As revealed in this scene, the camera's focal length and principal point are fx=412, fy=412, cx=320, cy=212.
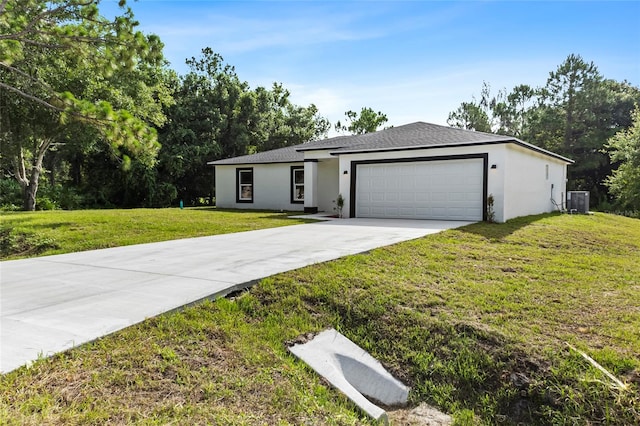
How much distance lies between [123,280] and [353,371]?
3102 millimetres

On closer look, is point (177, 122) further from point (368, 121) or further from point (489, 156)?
point (489, 156)

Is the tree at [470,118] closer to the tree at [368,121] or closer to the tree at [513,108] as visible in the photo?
the tree at [513,108]

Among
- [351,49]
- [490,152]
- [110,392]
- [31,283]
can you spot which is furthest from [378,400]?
[351,49]

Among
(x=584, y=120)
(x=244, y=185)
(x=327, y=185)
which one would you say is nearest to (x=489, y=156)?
(x=327, y=185)

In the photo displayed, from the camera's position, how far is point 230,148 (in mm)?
28391

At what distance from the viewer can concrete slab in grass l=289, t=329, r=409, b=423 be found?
11.1 ft

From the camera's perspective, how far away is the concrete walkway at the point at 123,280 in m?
3.39

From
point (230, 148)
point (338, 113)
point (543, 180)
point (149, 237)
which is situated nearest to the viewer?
point (149, 237)

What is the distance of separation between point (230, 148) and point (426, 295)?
2531 cm

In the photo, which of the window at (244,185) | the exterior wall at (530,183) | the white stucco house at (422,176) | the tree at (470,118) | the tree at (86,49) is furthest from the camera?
the tree at (470,118)

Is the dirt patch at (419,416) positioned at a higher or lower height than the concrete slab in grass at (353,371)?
lower

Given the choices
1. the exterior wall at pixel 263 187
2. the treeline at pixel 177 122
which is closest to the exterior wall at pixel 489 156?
the exterior wall at pixel 263 187

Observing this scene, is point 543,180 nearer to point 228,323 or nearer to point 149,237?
point 149,237

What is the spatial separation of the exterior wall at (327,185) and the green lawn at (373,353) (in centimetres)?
1222
